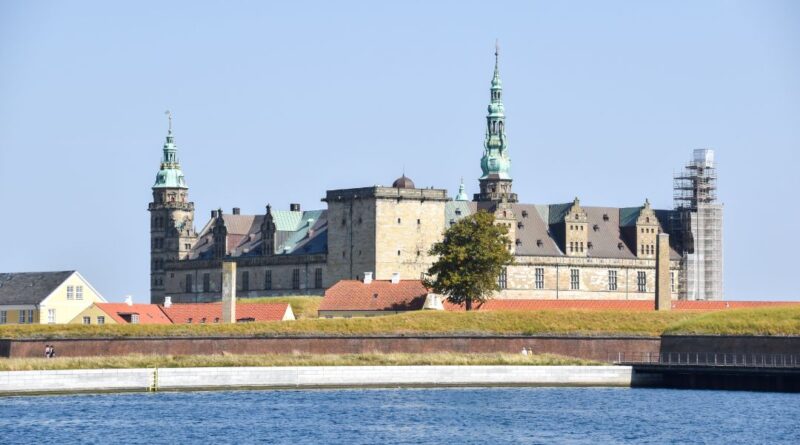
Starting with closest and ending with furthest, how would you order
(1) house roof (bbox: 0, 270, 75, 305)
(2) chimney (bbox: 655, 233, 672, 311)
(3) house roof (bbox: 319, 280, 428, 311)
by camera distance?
(2) chimney (bbox: 655, 233, 672, 311) < (3) house roof (bbox: 319, 280, 428, 311) < (1) house roof (bbox: 0, 270, 75, 305)

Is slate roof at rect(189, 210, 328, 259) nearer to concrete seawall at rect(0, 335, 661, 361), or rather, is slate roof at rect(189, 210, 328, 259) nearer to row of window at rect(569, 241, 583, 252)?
row of window at rect(569, 241, 583, 252)

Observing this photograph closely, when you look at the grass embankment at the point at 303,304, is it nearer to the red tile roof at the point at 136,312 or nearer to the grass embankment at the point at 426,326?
the red tile roof at the point at 136,312

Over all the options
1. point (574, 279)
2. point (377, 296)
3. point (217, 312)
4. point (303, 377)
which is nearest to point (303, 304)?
point (377, 296)

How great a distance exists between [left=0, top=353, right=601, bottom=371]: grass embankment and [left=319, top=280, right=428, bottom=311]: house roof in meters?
19.5

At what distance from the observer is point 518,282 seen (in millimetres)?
143625

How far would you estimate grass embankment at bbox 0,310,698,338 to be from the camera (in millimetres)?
99500

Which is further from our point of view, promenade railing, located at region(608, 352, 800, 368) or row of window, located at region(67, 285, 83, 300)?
row of window, located at region(67, 285, 83, 300)

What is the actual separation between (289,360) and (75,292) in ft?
96.4

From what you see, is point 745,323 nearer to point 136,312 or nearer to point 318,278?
point 136,312

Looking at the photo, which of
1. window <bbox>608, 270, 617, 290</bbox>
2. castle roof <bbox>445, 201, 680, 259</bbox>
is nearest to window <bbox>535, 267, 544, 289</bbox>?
castle roof <bbox>445, 201, 680, 259</bbox>

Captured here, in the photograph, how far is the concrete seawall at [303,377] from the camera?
8419cm

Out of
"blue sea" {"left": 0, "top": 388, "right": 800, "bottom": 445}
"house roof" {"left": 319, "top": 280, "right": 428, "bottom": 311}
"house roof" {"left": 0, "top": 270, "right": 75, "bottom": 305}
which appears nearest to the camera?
"blue sea" {"left": 0, "top": 388, "right": 800, "bottom": 445}

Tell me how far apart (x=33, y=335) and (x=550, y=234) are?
57737mm

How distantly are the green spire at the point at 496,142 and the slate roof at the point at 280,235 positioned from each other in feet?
72.5
